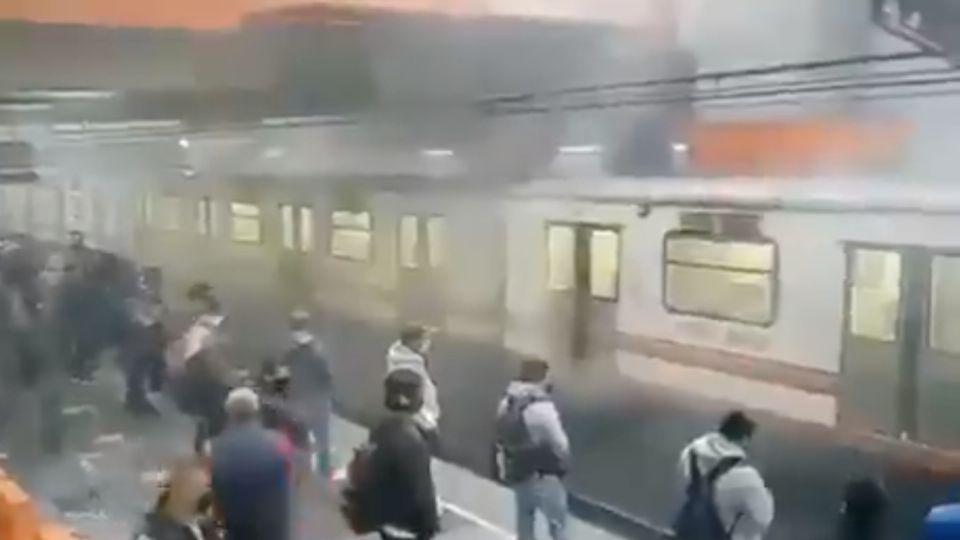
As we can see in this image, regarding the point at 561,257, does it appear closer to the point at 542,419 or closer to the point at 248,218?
the point at 542,419

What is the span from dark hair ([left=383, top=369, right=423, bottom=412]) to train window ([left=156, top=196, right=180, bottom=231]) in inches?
13.8

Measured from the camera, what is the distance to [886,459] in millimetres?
1768

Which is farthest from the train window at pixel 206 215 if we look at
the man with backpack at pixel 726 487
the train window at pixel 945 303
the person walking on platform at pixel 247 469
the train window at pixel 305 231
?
the train window at pixel 945 303

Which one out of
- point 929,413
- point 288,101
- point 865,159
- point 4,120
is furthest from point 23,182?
point 929,413

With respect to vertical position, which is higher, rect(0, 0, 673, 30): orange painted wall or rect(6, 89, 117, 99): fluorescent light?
rect(0, 0, 673, 30): orange painted wall

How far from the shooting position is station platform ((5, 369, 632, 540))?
177cm

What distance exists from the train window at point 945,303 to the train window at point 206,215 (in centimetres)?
94

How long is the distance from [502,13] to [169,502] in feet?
2.62

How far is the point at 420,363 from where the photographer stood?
1.82m

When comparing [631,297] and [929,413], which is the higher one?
[631,297]

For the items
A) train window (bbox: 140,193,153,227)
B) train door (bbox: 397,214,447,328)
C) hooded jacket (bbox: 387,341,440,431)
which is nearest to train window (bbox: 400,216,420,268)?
train door (bbox: 397,214,447,328)

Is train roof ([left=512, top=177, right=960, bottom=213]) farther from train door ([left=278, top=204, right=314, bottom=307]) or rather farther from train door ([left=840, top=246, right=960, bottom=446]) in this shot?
Result: train door ([left=278, top=204, right=314, bottom=307])

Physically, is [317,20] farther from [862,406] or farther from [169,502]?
A: [862,406]

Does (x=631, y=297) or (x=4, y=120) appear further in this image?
(x=631, y=297)
